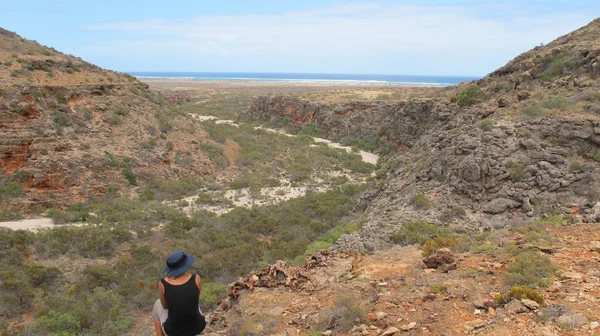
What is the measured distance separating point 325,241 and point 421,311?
21.9 feet

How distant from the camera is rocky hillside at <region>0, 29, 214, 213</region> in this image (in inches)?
701

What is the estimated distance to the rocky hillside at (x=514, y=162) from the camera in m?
10.2

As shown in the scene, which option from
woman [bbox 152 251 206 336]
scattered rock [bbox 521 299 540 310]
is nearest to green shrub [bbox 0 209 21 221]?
woman [bbox 152 251 206 336]

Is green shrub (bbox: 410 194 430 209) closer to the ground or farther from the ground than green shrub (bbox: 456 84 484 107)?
closer to the ground

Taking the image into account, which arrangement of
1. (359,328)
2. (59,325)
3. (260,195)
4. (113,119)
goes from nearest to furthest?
(359,328), (59,325), (260,195), (113,119)

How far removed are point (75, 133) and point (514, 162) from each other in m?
20.7

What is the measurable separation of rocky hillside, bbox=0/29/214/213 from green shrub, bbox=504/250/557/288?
1820cm

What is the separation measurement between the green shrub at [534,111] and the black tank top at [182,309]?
13.1 meters

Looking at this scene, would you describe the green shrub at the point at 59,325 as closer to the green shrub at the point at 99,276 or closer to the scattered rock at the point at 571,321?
the green shrub at the point at 99,276

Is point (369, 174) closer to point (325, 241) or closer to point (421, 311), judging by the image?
point (325, 241)

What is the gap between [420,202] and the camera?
459 inches

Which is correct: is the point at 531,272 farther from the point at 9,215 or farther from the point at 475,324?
the point at 9,215

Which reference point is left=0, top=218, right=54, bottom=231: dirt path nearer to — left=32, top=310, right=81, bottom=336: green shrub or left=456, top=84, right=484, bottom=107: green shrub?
left=32, top=310, right=81, bottom=336: green shrub

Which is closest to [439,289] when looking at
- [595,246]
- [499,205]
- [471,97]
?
[595,246]
